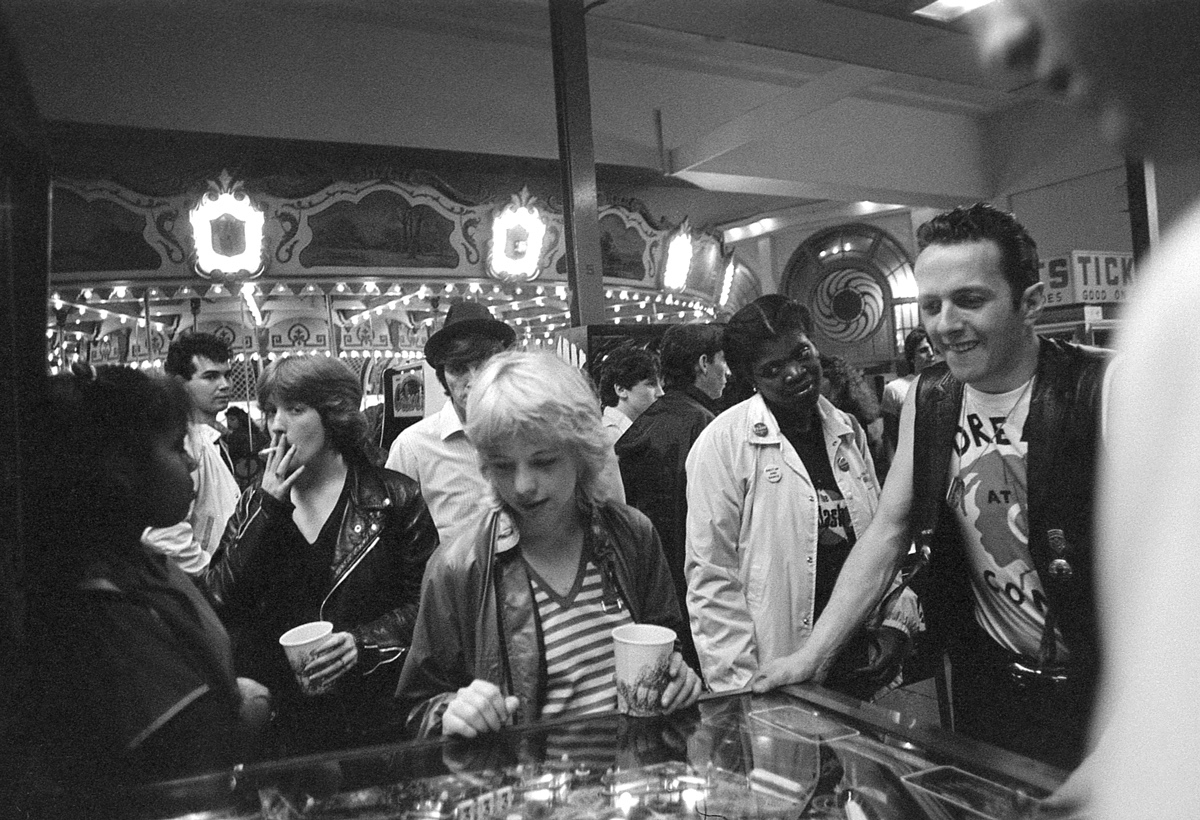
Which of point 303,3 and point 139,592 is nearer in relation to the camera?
point 139,592

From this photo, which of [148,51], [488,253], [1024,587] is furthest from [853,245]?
[1024,587]

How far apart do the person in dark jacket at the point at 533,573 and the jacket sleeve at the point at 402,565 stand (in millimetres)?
487

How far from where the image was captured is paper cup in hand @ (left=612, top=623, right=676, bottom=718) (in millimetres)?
1174

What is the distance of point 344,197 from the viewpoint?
623 cm

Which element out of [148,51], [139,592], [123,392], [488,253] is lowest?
[139,592]

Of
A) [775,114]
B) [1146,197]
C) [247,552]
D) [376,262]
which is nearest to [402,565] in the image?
[247,552]

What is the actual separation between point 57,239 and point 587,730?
32.7 inches

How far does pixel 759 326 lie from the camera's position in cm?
246

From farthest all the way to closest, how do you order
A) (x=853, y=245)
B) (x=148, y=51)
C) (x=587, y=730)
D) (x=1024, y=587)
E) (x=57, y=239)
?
(x=853, y=245) → (x=148, y=51) → (x=1024, y=587) → (x=587, y=730) → (x=57, y=239)

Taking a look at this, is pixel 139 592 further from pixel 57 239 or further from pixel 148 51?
pixel 148 51

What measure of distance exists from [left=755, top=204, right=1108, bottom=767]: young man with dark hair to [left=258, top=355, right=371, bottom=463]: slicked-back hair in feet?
3.77

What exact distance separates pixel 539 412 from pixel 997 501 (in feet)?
3.10

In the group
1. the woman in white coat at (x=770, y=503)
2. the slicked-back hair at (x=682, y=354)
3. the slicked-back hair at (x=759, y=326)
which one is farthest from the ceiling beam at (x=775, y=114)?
the woman in white coat at (x=770, y=503)

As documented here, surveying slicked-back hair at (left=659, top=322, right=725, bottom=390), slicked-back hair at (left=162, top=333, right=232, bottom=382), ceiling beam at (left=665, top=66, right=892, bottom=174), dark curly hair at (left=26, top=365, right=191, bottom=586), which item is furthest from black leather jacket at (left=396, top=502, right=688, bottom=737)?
ceiling beam at (left=665, top=66, right=892, bottom=174)
